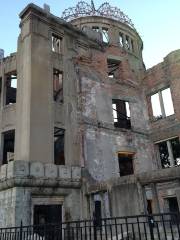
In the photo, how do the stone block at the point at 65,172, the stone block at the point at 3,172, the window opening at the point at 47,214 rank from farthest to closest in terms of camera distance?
the stone block at the point at 65,172, the window opening at the point at 47,214, the stone block at the point at 3,172

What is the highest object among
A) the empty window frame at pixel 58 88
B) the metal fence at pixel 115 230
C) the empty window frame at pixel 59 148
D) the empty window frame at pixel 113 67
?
the empty window frame at pixel 113 67

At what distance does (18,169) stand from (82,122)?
518 centimetres

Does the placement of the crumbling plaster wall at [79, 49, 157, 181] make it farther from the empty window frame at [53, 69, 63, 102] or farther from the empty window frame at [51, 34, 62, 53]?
the empty window frame at [51, 34, 62, 53]

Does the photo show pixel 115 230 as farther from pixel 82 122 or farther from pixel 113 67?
pixel 113 67

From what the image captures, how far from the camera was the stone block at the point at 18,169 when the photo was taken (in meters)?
12.0

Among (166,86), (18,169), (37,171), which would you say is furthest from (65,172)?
(166,86)

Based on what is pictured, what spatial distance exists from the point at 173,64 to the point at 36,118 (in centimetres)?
1057

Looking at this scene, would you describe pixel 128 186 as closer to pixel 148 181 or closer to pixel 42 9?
pixel 148 181

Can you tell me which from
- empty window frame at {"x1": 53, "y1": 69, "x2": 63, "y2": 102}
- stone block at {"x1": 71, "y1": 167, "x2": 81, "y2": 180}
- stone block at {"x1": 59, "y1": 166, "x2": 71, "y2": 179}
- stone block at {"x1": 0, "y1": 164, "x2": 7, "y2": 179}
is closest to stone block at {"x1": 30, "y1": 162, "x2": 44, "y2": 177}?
stone block at {"x1": 59, "y1": 166, "x2": 71, "y2": 179}

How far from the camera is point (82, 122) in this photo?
52.2 feet

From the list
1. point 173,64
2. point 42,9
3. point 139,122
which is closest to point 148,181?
point 139,122

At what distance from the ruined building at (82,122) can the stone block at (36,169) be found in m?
0.05

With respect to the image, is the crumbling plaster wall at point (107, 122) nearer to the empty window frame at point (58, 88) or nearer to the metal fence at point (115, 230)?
the empty window frame at point (58, 88)

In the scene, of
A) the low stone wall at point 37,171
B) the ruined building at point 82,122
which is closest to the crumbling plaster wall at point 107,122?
the ruined building at point 82,122
